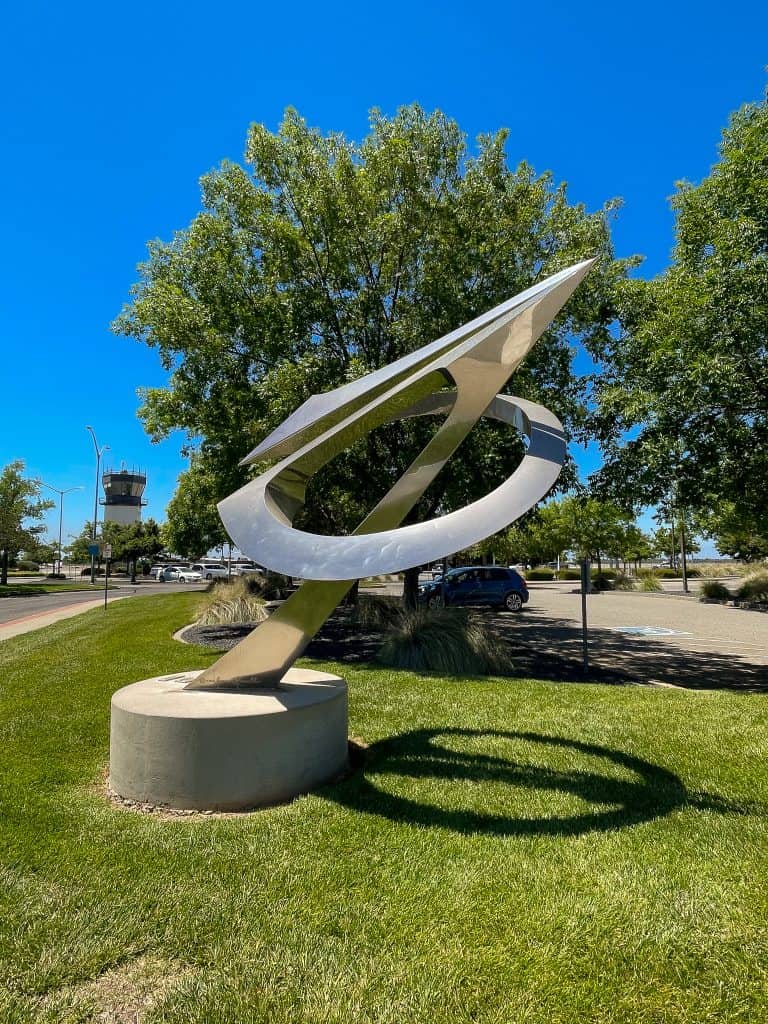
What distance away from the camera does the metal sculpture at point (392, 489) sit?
432cm

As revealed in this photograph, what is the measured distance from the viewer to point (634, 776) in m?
5.32

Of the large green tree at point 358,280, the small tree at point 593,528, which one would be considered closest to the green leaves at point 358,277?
the large green tree at point 358,280

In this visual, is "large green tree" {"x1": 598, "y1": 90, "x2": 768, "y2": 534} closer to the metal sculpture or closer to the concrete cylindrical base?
the metal sculpture

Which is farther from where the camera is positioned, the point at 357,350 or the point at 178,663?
the point at 357,350

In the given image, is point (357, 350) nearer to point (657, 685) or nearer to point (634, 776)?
point (657, 685)

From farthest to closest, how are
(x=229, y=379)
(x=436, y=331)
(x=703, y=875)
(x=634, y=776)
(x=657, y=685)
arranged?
(x=229, y=379)
(x=436, y=331)
(x=657, y=685)
(x=634, y=776)
(x=703, y=875)

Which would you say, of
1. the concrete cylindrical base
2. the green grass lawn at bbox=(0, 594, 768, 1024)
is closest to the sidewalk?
the concrete cylindrical base

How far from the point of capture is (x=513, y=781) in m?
5.22

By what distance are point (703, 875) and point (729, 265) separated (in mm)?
8811

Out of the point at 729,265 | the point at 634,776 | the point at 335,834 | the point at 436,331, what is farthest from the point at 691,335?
the point at 335,834

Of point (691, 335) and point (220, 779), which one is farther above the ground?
point (691, 335)

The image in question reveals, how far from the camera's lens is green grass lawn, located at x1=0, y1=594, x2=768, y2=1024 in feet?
8.75

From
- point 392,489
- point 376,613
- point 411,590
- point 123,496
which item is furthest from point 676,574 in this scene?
point 123,496

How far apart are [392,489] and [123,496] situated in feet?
347
